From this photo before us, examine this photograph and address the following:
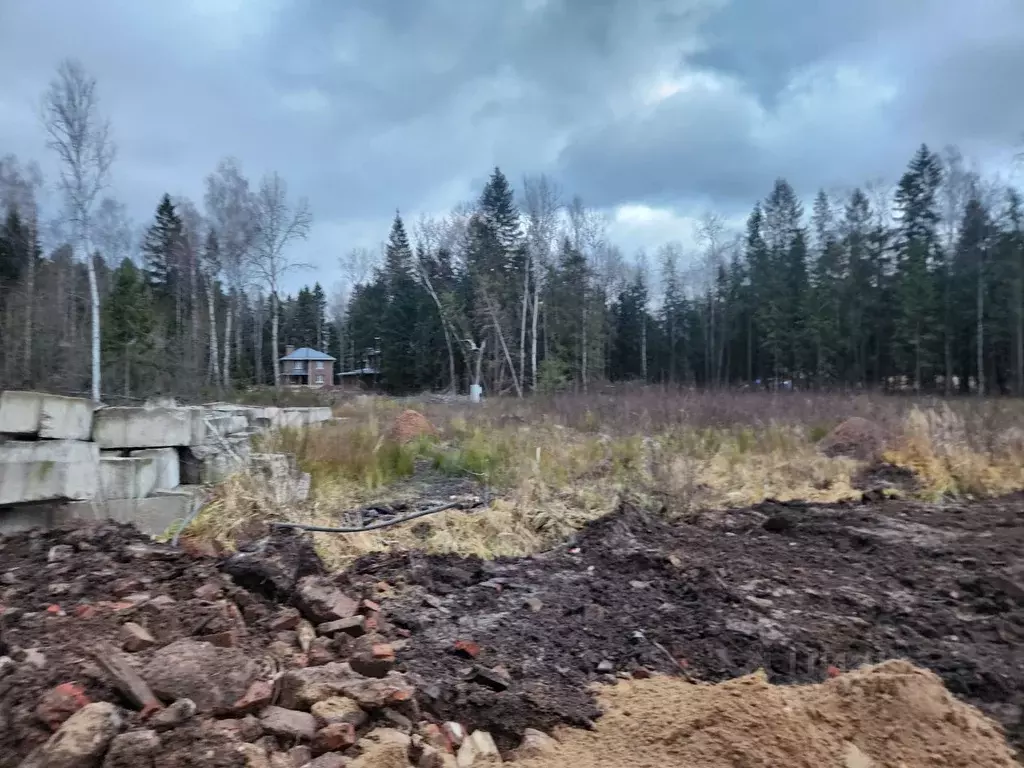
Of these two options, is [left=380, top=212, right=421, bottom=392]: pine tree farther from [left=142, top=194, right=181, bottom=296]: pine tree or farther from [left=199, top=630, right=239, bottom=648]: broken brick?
[left=199, top=630, right=239, bottom=648]: broken brick

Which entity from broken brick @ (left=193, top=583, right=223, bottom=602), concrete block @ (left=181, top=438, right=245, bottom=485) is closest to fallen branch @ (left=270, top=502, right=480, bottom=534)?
concrete block @ (left=181, top=438, right=245, bottom=485)

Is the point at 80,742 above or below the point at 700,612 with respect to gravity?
above

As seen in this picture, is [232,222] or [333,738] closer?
[333,738]

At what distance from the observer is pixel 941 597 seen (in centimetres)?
439

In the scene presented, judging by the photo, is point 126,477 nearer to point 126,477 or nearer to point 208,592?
point 126,477

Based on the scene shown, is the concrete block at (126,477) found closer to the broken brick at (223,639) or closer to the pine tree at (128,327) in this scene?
the broken brick at (223,639)

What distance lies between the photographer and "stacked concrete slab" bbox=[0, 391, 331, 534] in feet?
16.0

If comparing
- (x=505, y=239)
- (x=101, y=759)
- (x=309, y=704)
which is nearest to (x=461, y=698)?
(x=309, y=704)

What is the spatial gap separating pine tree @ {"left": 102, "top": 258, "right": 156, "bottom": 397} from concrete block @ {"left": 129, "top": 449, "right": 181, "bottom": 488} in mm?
14301

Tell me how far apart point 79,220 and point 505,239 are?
24.8 meters

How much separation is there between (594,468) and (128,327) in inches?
850

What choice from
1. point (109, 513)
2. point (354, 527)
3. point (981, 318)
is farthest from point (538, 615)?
point (981, 318)

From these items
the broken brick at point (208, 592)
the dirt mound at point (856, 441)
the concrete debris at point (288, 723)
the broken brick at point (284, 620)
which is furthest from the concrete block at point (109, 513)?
the dirt mound at point (856, 441)

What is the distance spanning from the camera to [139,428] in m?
6.01
